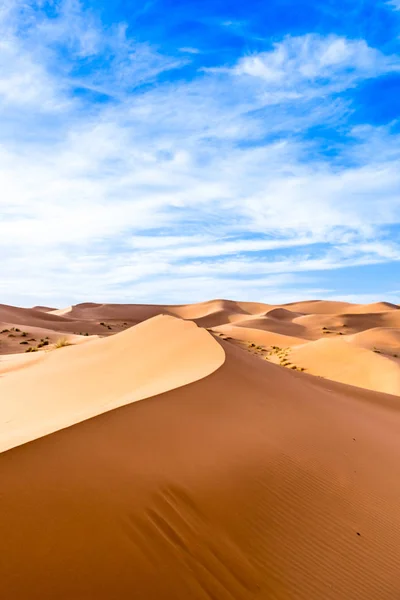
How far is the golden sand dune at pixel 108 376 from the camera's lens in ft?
20.7

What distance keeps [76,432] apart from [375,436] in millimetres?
4932

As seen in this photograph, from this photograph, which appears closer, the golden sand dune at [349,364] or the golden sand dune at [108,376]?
the golden sand dune at [108,376]

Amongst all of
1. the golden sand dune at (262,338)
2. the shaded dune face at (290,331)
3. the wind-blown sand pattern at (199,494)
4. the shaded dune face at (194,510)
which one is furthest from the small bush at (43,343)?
the shaded dune face at (194,510)

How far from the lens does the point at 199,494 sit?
4152 millimetres

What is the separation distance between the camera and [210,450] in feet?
16.1

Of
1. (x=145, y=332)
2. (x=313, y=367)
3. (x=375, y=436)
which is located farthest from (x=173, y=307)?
(x=375, y=436)

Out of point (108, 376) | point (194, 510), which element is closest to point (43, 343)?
point (108, 376)

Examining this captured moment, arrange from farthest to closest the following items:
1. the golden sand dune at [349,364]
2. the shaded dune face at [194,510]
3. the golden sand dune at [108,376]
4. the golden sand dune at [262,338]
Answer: the golden sand dune at [262,338] → the golden sand dune at [349,364] → the golden sand dune at [108,376] → the shaded dune face at [194,510]

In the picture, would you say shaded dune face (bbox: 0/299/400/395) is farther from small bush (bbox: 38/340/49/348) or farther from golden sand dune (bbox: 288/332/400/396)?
small bush (bbox: 38/340/49/348)

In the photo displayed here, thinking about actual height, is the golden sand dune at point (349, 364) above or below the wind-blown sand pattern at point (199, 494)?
below

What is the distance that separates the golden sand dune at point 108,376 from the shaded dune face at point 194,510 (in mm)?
513

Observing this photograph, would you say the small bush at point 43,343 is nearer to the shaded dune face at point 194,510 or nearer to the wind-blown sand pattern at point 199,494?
the wind-blown sand pattern at point 199,494

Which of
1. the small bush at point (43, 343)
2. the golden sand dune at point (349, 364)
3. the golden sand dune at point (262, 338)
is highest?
the small bush at point (43, 343)

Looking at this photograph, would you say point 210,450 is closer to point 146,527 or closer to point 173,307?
point 146,527
